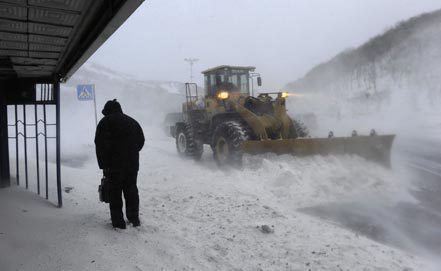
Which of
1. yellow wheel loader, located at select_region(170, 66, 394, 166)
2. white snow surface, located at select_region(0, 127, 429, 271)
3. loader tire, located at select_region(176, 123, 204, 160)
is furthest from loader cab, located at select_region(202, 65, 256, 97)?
white snow surface, located at select_region(0, 127, 429, 271)

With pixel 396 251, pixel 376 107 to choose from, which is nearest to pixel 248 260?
pixel 396 251

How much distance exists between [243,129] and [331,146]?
7.13ft

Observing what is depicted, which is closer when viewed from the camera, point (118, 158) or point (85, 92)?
point (118, 158)

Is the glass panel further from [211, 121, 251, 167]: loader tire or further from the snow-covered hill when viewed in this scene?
the snow-covered hill

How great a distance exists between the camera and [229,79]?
11.4 meters

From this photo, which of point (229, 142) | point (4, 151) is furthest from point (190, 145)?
point (4, 151)

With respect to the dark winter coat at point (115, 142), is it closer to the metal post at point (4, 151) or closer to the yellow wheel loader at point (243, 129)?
the metal post at point (4, 151)

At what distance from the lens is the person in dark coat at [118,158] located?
4605 mm

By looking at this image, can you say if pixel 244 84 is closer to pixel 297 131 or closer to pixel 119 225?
pixel 297 131

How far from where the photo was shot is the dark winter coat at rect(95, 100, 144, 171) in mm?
4605

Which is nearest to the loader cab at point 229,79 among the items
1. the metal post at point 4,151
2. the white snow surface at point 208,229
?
the white snow surface at point 208,229

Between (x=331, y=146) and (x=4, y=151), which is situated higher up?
(x=4, y=151)

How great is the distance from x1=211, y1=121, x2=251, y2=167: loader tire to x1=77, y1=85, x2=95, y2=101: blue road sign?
7.25 m

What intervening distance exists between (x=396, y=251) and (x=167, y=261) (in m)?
2.71
